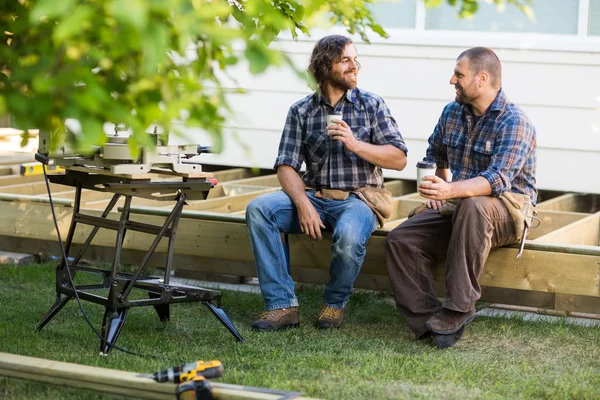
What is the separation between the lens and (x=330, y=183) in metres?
4.30

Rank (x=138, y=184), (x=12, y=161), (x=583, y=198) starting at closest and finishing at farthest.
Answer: (x=138, y=184) < (x=583, y=198) < (x=12, y=161)

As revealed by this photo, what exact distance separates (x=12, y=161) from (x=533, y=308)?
14.0 ft

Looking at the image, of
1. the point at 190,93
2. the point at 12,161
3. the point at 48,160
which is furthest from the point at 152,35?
the point at 12,161

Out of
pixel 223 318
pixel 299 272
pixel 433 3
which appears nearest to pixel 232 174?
pixel 299 272

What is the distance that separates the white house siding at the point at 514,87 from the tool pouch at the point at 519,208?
2182 mm

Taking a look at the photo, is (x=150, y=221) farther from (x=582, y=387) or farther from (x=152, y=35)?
(x=152, y=35)

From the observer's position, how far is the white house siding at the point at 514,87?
594cm

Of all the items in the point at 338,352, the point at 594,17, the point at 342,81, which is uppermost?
the point at 594,17

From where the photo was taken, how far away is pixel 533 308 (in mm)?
5082

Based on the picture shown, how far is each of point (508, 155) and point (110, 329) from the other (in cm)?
182

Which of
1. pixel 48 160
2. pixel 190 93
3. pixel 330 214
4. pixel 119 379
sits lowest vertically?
pixel 119 379

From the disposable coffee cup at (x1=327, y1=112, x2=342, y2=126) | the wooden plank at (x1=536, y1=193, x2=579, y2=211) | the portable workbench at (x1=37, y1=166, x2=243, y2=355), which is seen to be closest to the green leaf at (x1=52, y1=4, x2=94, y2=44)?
the portable workbench at (x1=37, y1=166, x2=243, y2=355)

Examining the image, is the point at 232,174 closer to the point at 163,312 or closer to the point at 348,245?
the point at 163,312

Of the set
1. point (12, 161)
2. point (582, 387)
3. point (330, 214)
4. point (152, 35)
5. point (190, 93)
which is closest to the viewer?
point (152, 35)
